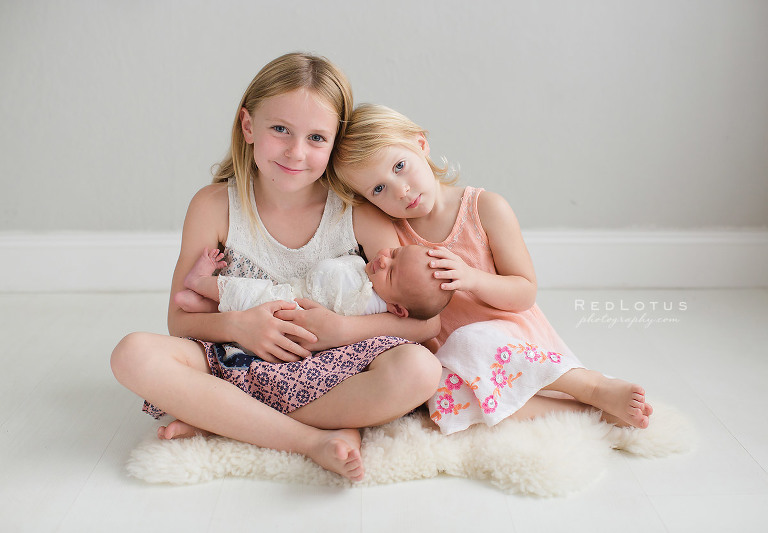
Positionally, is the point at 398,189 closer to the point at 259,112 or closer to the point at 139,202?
the point at 259,112

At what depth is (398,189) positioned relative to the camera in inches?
55.8

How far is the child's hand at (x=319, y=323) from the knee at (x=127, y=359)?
0.24 meters

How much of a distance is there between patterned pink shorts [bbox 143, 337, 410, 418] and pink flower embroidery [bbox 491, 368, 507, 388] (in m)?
0.16

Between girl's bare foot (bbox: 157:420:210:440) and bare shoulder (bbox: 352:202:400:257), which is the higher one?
bare shoulder (bbox: 352:202:400:257)

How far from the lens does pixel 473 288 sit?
1.38 m

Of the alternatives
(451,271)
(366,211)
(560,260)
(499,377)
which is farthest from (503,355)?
(560,260)

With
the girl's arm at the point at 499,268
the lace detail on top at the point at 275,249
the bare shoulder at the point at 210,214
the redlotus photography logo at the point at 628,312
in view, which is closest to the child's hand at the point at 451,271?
the girl's arm at the point at 499,268

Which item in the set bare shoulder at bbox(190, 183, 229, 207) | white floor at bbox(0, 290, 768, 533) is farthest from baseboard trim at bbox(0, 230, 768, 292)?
bare shoulder at bbox(190, 183, 229, 207)

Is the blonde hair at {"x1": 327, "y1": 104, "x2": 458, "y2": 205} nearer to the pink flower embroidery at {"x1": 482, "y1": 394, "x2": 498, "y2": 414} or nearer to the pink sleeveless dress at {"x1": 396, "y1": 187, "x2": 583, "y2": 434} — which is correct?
the pink sleeveless dress at {"x1": 396, "y1": 187, "x2": 583, "y2": 434}

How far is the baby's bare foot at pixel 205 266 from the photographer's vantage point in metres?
1.43

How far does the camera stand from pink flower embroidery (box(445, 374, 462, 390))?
1.33 m

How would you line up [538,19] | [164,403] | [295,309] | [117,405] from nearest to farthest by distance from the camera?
[164,403]
[295,309]
[117,405]
[538,19]

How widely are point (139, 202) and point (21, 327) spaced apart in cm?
46

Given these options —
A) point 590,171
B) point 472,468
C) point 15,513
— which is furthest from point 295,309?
point 590,171
